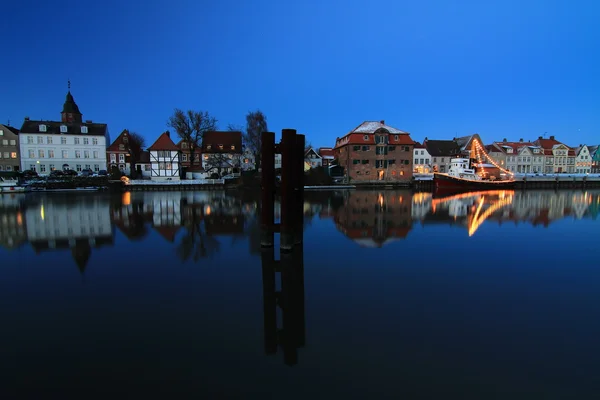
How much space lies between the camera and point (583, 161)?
79.0m

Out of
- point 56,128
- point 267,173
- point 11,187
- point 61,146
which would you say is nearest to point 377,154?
point 267,173

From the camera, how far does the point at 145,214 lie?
22656 mm

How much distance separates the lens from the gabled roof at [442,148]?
226 feet

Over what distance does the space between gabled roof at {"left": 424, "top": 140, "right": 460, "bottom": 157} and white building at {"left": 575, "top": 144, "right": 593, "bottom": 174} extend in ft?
111

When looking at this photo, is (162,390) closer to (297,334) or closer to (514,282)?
(297,334)

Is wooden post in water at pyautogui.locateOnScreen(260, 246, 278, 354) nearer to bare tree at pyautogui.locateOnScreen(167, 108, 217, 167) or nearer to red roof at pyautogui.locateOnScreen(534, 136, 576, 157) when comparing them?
bare tree at pyautogui.locateOnScreen(167, 108, 217, 167)

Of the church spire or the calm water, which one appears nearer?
the calm water

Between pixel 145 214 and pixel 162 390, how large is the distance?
65.9 feet

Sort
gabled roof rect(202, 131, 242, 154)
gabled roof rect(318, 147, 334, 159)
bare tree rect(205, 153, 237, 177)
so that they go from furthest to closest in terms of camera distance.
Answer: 1. gabled roof rect(318, 147, 334, 159)
2. gabled roof rect(202, 131, 242, 154)
3. bare tree rect(205, 153, 237, 177)

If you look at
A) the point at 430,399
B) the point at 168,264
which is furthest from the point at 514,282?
the point at 168,264

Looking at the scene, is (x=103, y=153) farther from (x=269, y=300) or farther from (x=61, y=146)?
(x=269, y=300)

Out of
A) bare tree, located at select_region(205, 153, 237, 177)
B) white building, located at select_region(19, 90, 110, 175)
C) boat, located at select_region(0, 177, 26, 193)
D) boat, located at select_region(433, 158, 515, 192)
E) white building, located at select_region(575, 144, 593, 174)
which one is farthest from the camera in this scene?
white building, located at select_region(575, 144, 593, 174)

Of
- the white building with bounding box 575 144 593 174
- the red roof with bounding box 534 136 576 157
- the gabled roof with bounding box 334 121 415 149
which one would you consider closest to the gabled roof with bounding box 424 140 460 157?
the gabled roof with bounding box 334 121 415 149

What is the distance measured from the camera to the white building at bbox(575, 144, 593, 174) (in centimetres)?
7843
